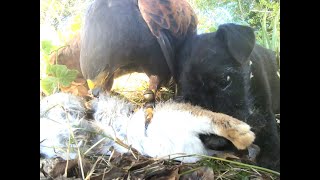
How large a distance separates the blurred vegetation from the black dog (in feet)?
0.11

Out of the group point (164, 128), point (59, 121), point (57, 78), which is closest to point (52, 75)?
point (57, 78)

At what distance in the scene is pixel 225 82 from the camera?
5.92 ft

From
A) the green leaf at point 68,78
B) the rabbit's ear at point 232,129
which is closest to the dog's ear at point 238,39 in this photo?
the rabbit's ear at point 232,129

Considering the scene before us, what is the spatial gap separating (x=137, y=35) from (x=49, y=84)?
37 centimetres

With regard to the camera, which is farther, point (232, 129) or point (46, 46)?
point (46, 46)

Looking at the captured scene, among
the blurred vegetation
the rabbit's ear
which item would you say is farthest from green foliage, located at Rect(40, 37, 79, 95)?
the rabbit's ear

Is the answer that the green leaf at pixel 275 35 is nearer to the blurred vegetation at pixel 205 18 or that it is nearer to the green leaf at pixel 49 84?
the blurred vegetation at pixel 205 18

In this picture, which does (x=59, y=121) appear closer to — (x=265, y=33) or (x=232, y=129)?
(x=232, y=129)

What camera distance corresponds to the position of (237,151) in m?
1.78

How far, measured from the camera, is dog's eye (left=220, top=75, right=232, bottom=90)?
1.80 meters

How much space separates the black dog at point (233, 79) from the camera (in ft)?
5.91

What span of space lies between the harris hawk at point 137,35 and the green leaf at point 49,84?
0.43 ft
